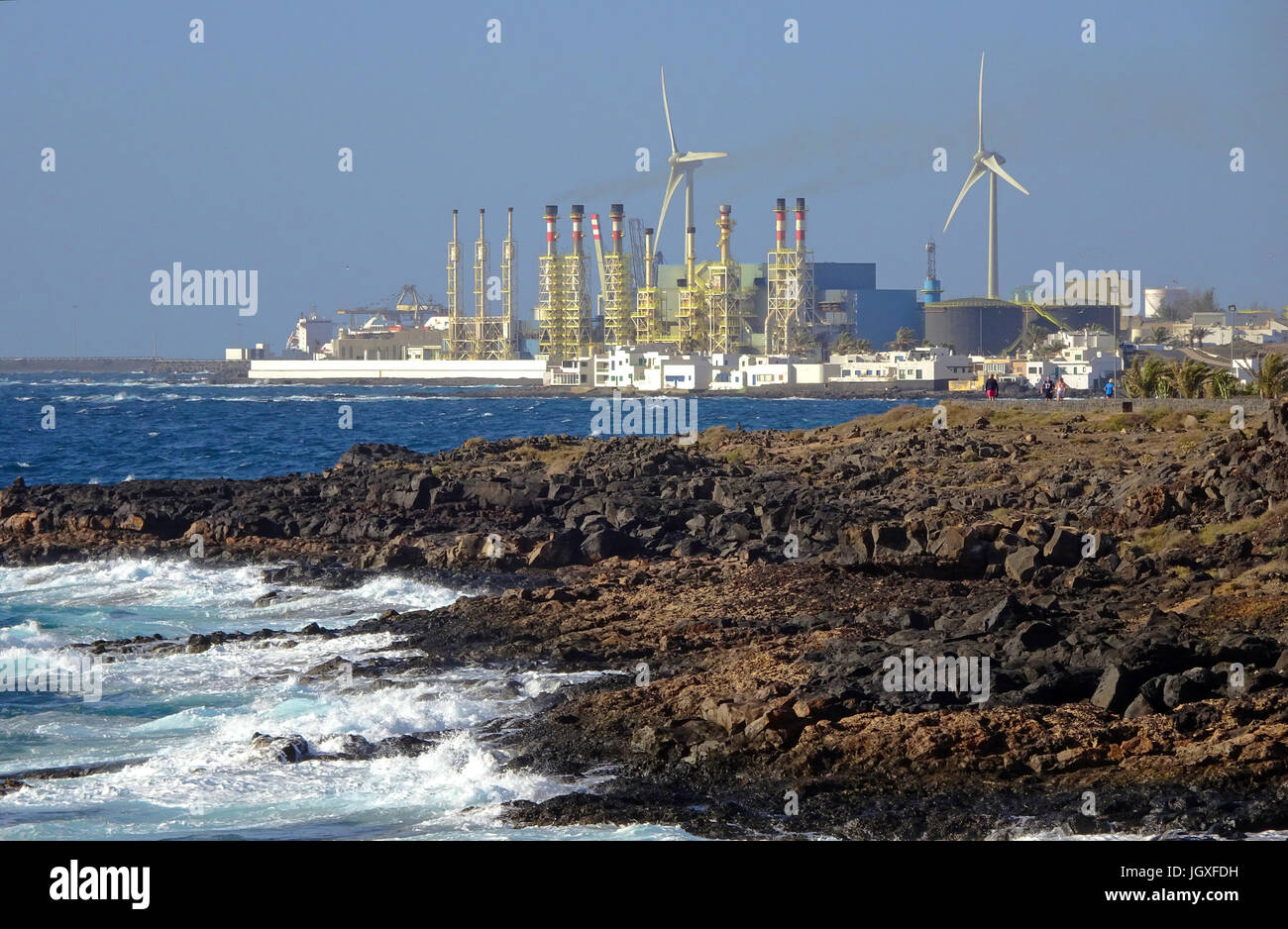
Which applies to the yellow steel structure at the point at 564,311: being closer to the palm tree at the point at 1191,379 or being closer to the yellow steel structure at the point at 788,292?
the yellow steel structure at the point at 788,292

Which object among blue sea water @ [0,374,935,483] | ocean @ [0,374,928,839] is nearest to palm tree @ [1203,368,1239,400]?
ocean @ [0,374,928,839]

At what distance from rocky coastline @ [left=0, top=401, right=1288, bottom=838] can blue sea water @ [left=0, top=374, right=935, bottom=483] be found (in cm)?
1890

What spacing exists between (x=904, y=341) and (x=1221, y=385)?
130 m

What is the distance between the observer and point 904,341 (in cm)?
16962

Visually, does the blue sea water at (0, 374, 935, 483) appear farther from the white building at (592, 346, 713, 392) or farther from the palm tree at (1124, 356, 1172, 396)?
the palm tree at (1124, 356, 1172, 396)

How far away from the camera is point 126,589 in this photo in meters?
23.7

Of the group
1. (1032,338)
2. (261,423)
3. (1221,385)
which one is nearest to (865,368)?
(1032,338)

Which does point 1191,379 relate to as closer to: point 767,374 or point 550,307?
point 767,374

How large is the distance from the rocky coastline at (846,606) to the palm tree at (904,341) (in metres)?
133

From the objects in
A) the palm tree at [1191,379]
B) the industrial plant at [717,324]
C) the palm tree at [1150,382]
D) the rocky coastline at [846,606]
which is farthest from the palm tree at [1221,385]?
the industrial plant at [717,324]
